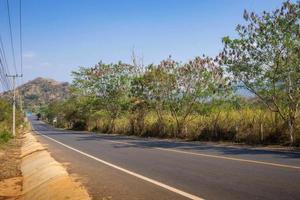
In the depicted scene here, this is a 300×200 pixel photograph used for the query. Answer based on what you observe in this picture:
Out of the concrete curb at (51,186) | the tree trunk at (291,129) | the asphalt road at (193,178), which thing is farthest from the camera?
the tree trunk at (291,129)

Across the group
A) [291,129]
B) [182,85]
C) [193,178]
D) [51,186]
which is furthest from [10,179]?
[182,85]

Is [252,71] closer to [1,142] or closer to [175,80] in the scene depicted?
[175,80]

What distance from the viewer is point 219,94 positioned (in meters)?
32.6

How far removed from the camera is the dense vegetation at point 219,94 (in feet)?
72.1

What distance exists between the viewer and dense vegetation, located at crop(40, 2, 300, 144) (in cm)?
2197

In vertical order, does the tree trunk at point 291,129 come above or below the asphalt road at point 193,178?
above

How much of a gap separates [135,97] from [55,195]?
32.6 m

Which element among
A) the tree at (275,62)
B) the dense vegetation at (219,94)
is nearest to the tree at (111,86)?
the dense vegetation at (219,94)

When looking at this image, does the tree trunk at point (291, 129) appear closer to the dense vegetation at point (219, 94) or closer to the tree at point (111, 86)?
the dense vegetation at point (219, 94)

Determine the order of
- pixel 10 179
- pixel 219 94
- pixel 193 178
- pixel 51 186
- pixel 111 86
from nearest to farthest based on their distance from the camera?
pixel 193 178, pixel 51 186, pixel 10 179, pixel 219 94, pixel 111 86

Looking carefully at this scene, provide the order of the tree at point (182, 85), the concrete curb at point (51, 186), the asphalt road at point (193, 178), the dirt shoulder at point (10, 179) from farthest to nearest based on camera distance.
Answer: the tree at point (182, 85) < the dirt shoulder at point (10, 179) < the concrete curb at point (51, 186) < the asphalt road at point (193, 178)

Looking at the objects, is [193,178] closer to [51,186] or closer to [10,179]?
[51,186]

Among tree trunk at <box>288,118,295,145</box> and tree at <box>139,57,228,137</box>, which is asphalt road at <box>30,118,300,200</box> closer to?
tree trunk at <box>288,118,295,145</box>

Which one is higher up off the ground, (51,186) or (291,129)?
(291,129)
